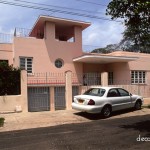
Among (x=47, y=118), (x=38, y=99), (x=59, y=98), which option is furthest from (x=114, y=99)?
(x=38, y=99)

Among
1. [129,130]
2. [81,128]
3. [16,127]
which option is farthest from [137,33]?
[16,127]

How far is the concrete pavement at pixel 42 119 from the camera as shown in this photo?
11508mm

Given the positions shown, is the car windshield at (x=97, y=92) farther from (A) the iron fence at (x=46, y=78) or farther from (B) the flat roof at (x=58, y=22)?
(B) the flat roof at (x=58, y=22)

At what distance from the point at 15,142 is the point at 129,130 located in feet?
13.7

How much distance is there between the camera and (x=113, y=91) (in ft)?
45.3

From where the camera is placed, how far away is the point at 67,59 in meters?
21.2

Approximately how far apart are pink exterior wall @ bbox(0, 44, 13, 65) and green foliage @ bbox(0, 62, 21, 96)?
5450mm

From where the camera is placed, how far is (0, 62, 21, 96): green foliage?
14719 mm

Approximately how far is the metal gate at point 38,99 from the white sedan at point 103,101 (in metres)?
2.67

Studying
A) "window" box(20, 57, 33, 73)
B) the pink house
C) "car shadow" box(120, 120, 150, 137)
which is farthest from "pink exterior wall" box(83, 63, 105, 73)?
"car shadow" box(120, 120, 150, 137)

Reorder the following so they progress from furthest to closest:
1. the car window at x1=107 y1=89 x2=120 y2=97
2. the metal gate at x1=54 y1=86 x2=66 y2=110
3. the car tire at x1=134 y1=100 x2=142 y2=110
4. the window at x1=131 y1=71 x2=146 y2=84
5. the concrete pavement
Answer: the window at x1=131 y1=71 x2=146 y2=84, the metal gate at x1=54 y1=86 x2=66 y2=110, the car tire at x1=134 y1=100 x2=142 y2=110, the car window at x1=107 y1=89 x2=120 y2=97, the concrete pavement

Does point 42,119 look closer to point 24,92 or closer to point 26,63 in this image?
point 24,92

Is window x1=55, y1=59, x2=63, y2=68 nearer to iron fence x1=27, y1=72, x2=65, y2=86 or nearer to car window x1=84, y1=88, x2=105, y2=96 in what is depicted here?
iron fence x1=27, y1=72, x2=65, y2=86

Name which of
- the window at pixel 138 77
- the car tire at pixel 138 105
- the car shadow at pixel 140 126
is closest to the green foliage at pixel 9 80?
the car tire at pixel 138 105
